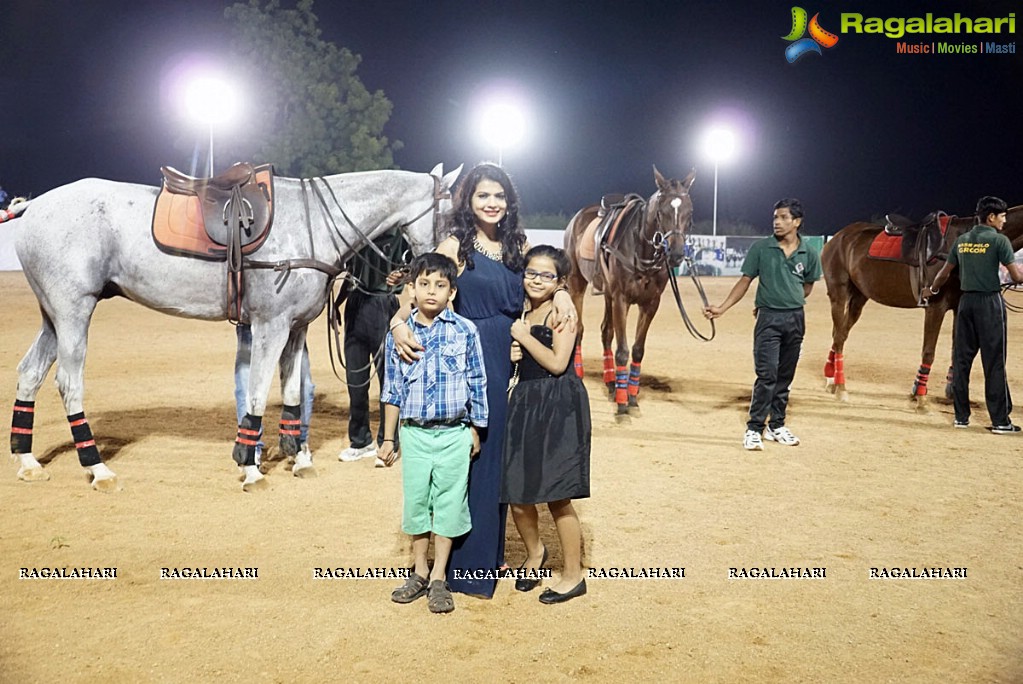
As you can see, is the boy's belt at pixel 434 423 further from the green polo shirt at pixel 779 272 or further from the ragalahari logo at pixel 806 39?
the ragalahari logo at pixel 806 39

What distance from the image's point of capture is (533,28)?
50.5 m

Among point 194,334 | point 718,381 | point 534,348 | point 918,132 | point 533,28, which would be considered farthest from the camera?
point 533,28

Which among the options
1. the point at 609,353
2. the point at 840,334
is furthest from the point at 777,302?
the point at 840,334

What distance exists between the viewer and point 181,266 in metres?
5.75

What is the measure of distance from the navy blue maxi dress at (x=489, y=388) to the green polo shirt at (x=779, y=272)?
364 cm

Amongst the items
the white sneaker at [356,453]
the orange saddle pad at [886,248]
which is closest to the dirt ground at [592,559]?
the white sneaker at [356,453]

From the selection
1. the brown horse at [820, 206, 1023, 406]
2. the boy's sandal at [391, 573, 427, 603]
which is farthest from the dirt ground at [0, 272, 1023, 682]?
the brown horse at [820, 206, 1023, 406]

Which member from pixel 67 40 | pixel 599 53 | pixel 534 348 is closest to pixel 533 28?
pixel 599 53

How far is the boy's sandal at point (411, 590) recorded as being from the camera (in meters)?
3.93

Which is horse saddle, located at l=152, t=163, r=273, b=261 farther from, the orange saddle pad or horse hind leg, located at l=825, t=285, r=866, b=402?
the orange saddle pad

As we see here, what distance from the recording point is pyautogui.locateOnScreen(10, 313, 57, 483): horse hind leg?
19.2 ft

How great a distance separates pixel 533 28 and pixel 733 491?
48.9m

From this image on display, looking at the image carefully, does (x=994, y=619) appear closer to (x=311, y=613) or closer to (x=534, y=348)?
(x=534, y=348)

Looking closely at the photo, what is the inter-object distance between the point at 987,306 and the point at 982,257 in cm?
44
